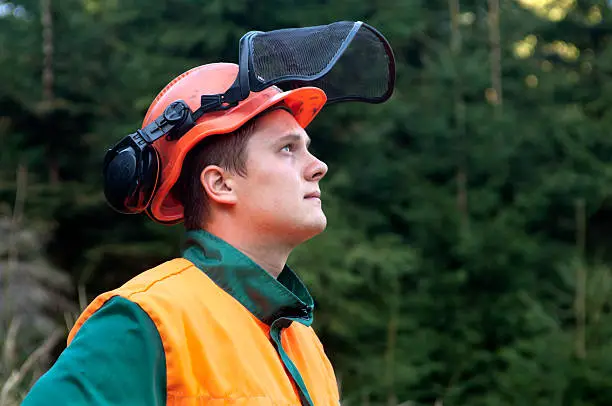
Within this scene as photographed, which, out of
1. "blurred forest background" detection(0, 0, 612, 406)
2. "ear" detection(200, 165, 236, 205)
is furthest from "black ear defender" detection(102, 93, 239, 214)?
"blurred forest background" detection(0, 0, 612, 406)

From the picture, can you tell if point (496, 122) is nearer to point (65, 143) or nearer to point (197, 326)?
point (65, 143)

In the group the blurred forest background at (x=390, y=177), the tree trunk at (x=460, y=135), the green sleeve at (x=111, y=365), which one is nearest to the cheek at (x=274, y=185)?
the green sleeve at (x=111, y=365)

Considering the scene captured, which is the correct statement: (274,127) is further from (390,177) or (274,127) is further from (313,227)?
(390,177)

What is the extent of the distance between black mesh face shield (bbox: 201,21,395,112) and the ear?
0.14 m

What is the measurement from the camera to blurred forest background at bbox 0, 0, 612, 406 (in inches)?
336

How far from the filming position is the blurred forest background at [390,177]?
853 cm

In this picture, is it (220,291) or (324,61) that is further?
(324,61)

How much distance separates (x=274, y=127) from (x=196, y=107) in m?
0.17

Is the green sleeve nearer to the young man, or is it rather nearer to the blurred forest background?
the young man

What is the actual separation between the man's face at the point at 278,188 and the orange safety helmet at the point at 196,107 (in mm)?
60

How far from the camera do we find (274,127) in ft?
6.28

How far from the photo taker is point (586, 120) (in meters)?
10.0

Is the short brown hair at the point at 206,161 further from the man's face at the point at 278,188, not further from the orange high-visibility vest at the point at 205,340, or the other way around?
the orange high-visibility vest at the point at 205,340

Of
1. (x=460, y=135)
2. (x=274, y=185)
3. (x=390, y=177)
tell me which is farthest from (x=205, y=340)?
(x=390, y=177)
